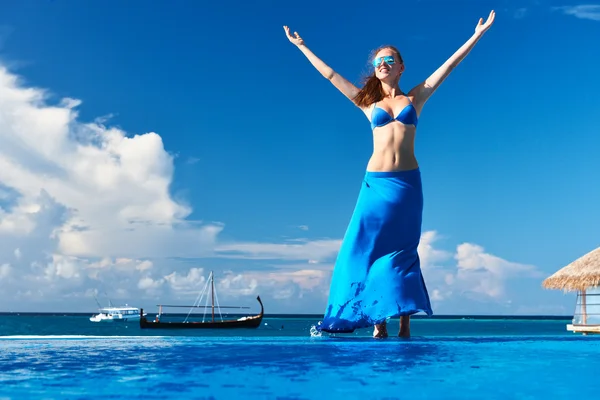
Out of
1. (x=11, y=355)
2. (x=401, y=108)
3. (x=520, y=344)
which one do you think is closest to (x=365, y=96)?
(x=401, y=108)

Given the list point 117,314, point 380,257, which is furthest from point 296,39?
point 117,314

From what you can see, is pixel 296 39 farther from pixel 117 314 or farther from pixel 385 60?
pixel 117 314

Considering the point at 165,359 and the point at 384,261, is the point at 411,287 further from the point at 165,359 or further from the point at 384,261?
the point at 165,359

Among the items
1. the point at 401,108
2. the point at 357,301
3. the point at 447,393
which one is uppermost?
the point at 401,108

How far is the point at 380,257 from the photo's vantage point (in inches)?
334

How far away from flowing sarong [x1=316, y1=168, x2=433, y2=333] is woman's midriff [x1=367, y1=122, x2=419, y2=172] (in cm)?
10

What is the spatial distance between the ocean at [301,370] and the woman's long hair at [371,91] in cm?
313

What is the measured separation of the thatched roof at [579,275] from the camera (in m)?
19.1

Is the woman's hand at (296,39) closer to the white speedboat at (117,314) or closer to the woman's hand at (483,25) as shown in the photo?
the woman's hand at (483,25)

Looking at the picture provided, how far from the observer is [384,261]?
332 inches

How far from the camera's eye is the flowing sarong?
8.34 m

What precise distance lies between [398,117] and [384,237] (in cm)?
152

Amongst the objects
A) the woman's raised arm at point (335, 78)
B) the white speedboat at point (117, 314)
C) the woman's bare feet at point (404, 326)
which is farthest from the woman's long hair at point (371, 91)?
the white speedboat at point (117, 314)

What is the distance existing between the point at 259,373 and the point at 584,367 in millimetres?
2836
